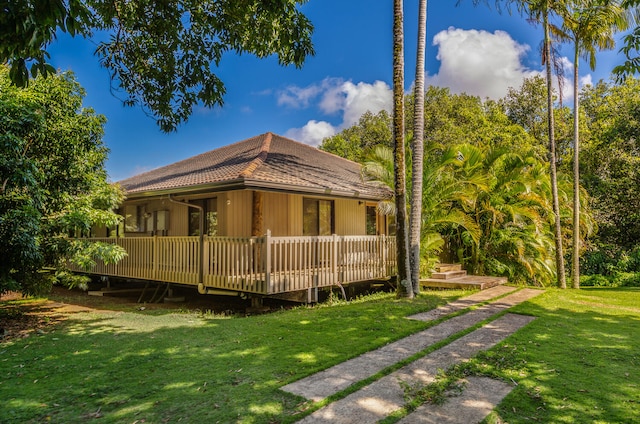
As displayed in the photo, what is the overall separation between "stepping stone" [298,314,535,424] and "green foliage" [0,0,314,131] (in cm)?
539

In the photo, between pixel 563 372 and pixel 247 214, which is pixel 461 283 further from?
pixel 563 372

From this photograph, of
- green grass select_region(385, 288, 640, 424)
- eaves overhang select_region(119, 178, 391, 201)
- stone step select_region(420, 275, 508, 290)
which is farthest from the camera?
stone step select_region(420, 275, 508, 290)

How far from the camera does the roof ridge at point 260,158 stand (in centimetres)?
1030

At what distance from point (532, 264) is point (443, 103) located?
17708mm

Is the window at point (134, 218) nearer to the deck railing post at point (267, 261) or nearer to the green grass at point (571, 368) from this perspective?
the deck railing post at point (267, 261)

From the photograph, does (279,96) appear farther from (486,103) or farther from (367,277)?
(367,277)

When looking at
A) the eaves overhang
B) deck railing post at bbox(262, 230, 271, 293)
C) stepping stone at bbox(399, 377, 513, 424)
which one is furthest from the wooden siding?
stepping stone at bbox(399, 377, 513, 424)

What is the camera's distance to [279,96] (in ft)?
111

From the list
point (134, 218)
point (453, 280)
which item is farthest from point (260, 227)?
point (134, 218)

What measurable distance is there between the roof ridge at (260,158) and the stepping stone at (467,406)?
278 inches

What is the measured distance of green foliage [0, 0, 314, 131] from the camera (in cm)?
670

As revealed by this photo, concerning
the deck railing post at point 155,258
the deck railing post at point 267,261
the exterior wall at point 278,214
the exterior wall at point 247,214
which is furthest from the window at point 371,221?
the deck railing post at point 155,258

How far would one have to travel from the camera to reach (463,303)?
9258 millimetres

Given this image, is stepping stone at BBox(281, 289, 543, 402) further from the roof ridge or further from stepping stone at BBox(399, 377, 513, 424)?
the roof ridge
